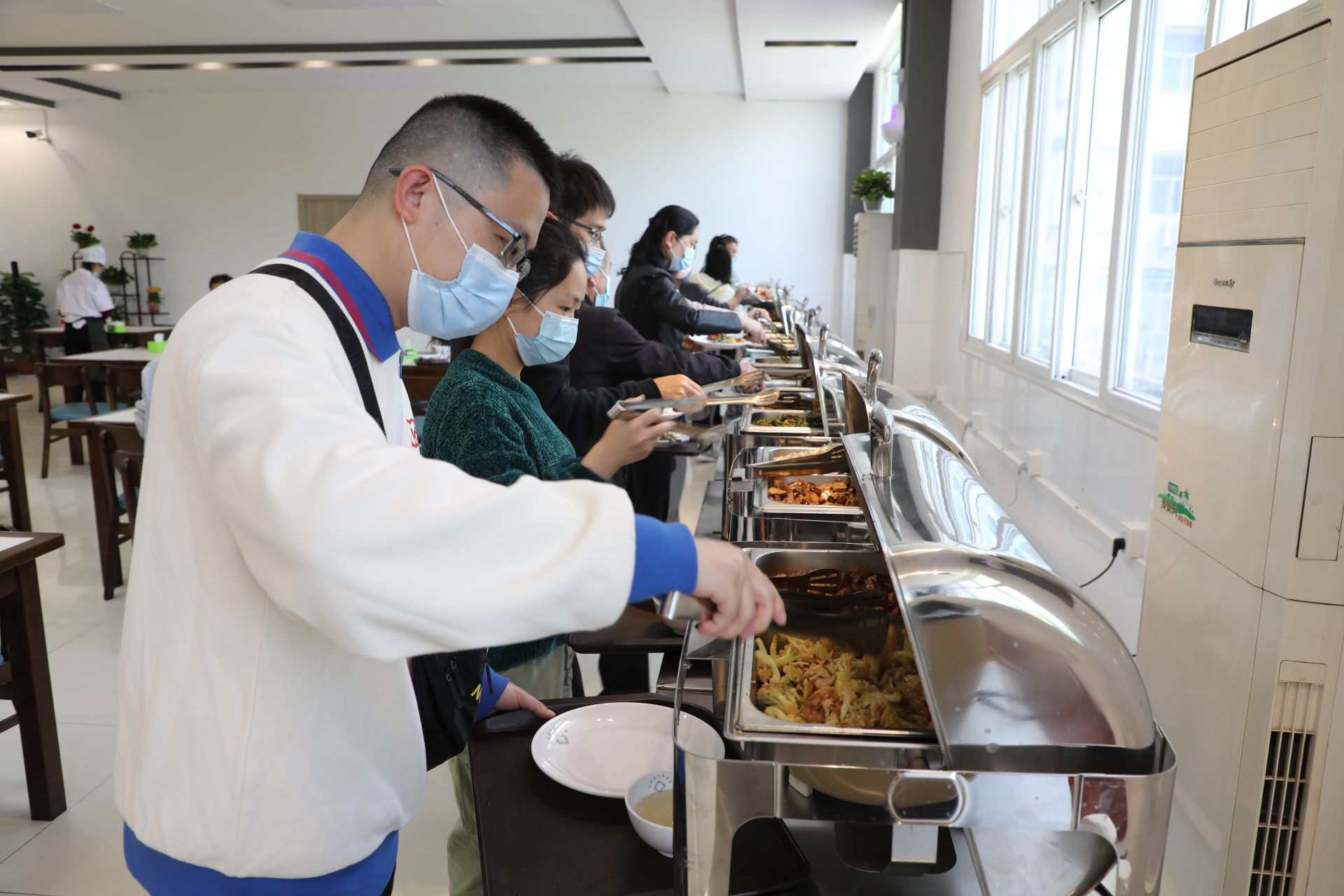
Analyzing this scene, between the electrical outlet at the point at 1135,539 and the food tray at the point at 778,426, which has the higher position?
the food tray at the point at 778,426

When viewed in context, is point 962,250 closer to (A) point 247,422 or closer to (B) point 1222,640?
(B) point 1222,640

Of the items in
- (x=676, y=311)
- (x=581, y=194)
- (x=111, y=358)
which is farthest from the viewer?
(x=111, y=358)

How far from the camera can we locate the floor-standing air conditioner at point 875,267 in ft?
23.7

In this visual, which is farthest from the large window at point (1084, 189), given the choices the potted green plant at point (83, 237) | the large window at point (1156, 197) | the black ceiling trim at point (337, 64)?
the potted green plant at point (83, 237)

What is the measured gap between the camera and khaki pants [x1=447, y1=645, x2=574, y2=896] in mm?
1547

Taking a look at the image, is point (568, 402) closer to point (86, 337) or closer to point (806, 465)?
point (806, 465)

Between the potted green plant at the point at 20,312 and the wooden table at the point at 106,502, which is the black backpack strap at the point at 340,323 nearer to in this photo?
the wooden table at the point at 106,502

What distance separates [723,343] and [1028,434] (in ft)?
6.90

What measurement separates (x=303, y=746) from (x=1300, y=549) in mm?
1347

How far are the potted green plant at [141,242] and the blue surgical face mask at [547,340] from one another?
466 inches

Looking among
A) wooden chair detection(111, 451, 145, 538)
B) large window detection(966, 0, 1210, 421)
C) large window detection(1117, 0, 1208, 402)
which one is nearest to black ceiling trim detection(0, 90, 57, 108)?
wooden chair detection(111, 451, 145, 538)

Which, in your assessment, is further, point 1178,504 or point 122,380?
point 122,380

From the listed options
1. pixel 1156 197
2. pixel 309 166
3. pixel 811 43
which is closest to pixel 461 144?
pixel 1156 197

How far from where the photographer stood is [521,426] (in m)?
1.66
